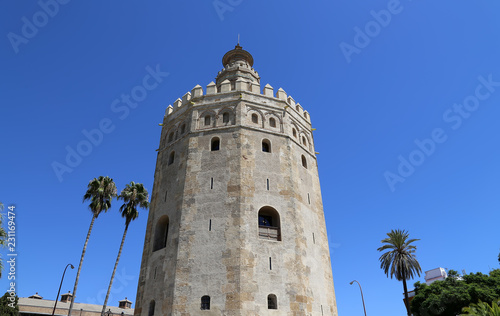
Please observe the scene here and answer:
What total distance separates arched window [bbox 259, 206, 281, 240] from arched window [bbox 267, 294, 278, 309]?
10.3 feet

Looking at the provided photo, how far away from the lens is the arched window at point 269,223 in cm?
1944

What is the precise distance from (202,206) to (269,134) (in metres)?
6.66

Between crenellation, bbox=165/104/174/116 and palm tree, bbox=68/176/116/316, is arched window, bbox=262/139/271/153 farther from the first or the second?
palm tree, bbox=68/176/116/316

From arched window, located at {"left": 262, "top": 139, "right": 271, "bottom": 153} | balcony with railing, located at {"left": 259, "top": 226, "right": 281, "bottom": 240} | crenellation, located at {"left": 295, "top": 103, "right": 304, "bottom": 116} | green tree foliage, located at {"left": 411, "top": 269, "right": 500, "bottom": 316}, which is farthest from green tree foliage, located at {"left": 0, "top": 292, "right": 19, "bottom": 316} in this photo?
green tree foliage, located at {"left": 411, "top": 269, "right": 500, "bottom": 316}

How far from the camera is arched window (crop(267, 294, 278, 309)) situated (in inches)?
683

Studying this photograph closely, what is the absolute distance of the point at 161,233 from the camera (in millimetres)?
21703

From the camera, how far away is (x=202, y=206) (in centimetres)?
1983

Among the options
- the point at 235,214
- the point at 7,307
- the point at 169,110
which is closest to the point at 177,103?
the point at 169,110

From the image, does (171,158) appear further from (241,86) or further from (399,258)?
(399,258)

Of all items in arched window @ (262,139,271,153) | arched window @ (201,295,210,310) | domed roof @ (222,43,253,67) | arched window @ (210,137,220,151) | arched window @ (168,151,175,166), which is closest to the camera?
arched window @ (201,295,210,310)

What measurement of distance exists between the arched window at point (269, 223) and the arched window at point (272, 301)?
10.3 ft

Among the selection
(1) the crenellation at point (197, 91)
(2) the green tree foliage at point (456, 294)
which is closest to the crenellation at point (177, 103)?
(1) the crenellation at point (197, 91)

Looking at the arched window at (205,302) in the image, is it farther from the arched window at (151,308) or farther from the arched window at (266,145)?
the arched window at (266,145)

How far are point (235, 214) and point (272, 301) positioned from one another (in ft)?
16.1
